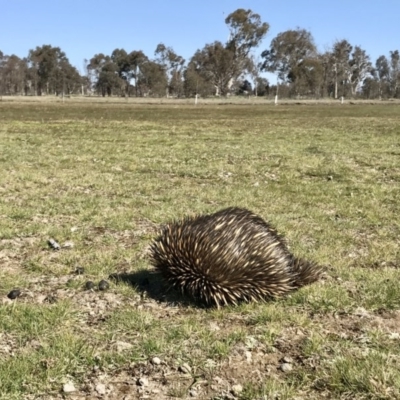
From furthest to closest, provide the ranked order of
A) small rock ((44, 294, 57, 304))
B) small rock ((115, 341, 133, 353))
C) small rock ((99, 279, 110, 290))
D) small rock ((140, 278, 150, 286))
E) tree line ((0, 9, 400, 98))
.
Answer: tree line ((0, 9, 400, 98)) < small rock ((140, 278, 150, 286)) < small rock ((99, 279, 110, 290)) < small rock ((44, 294, 57, 304)) < small rock ((115, 341, 133, 353))

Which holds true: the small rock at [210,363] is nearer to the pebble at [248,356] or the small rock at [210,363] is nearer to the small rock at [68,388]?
the pebble at [248,356]

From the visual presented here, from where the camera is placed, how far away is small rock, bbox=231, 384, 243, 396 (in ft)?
12.4

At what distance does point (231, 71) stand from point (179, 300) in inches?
4465

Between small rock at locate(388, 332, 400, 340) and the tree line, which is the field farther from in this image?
the tree line

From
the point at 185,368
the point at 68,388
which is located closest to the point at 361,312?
the point at 185,368

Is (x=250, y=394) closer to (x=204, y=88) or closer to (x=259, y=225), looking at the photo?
(x=259, y=225)

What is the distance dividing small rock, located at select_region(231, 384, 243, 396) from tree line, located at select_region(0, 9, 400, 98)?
109 m

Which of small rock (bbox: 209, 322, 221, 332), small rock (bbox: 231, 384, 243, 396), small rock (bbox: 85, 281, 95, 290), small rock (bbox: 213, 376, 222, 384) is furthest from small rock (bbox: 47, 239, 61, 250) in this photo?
small rock (bbox: 231, 384, 243, 396)

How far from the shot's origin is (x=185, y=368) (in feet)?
13.5

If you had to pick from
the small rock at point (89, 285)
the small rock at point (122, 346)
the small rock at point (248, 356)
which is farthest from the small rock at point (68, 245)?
the small rock at point (248, 356)

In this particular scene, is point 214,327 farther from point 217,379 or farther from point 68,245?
point 68,245

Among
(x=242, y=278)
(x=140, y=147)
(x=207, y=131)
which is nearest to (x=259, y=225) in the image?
(x=242, y=278)

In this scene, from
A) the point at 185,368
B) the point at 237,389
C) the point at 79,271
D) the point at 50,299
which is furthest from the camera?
the point at 79,271

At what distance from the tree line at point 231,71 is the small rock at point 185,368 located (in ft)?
356
